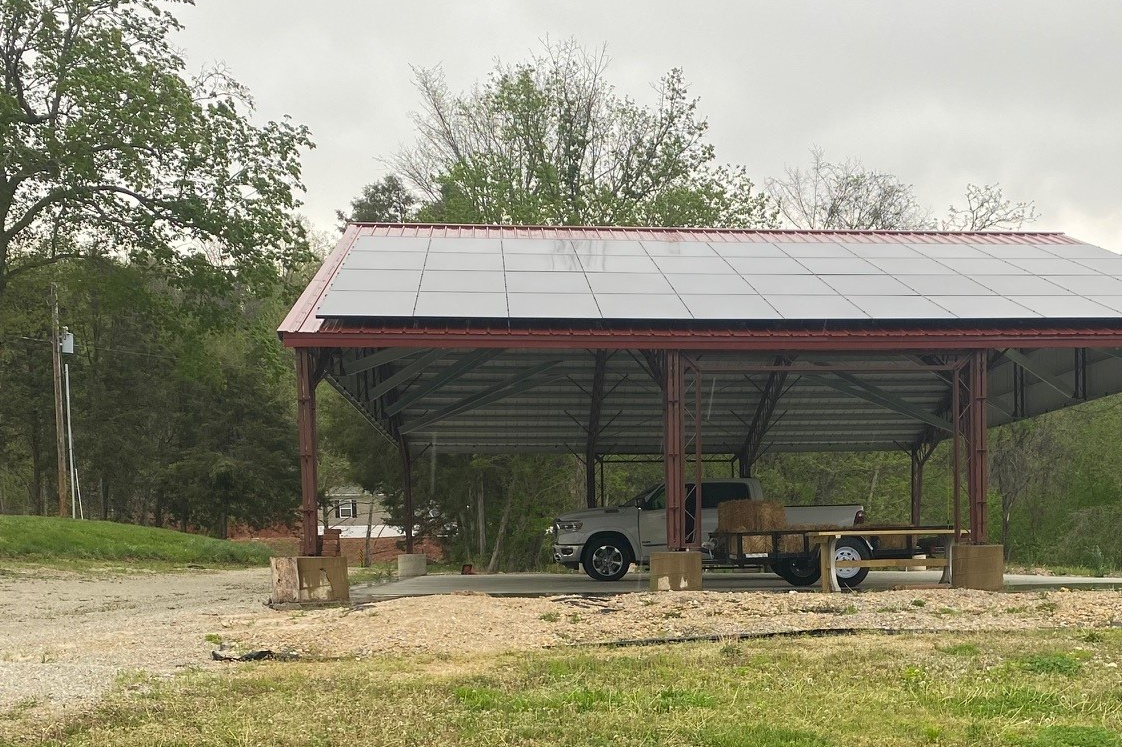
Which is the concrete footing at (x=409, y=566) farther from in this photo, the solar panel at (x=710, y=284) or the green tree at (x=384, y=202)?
the green tree at (x=384, y=202)

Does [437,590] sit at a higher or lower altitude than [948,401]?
lower

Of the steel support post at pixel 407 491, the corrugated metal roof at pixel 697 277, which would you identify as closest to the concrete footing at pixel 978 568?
the corrugated metal roof at pixel 697 277

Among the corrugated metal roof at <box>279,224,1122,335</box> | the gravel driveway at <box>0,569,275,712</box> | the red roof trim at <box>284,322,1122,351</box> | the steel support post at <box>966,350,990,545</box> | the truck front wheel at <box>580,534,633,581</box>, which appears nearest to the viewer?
the gravel driveway at <box>0,569,275,712</box>

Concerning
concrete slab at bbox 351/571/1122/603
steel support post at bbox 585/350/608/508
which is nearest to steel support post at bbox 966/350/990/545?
concrete slab at bbox 351/571/1122/603

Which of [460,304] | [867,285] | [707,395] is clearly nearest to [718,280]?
[867,285]

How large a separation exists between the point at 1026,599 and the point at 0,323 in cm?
3919

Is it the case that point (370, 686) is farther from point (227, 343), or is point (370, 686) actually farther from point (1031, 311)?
point (227, 343)

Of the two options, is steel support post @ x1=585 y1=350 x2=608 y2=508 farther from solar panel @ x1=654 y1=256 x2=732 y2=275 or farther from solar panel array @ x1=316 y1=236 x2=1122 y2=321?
solar panel array @ x1=316 y1=236 x2=1122 y2=321

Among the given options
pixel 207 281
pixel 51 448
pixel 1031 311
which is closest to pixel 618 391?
pixel 1031 311

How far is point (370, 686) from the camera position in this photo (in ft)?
25.5

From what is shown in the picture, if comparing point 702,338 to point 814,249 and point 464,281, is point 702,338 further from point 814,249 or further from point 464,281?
point 814,249

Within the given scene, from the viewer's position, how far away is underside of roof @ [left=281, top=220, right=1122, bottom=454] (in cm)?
1549

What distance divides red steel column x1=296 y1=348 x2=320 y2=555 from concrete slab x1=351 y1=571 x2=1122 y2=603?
135cm

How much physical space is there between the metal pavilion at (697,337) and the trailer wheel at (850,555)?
5.42 feet
